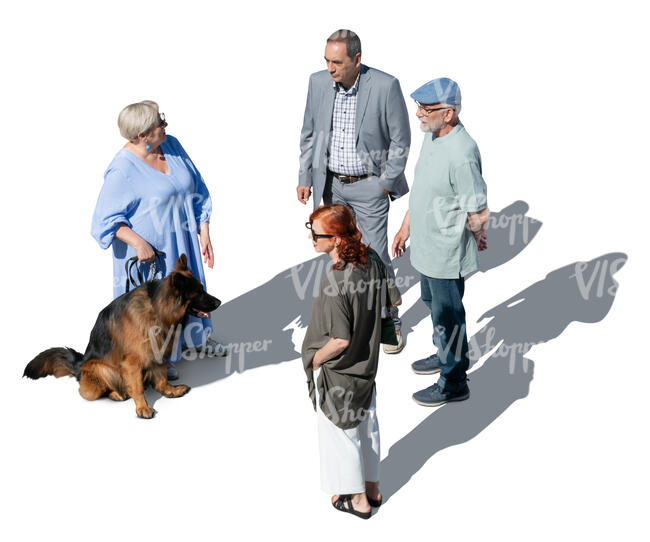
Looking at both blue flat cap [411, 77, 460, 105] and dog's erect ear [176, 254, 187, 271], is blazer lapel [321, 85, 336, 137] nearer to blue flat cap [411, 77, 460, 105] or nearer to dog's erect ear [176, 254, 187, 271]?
blue flat cap [411, 77, 460, 105]

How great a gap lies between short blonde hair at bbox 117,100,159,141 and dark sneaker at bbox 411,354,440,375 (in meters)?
2.79

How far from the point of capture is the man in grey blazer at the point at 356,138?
742 cm

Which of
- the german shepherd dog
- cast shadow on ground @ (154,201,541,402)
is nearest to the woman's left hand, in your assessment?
the german shepherd dog

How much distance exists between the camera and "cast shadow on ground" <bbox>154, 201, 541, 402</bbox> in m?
7.79

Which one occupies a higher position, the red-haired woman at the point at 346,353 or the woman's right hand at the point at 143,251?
the woman's right hand at the point at 143,251

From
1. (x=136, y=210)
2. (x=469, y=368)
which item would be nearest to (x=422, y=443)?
(x=469, y=368)

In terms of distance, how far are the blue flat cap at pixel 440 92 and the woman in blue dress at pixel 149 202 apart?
75.8 inches

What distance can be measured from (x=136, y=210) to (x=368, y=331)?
2.39 m

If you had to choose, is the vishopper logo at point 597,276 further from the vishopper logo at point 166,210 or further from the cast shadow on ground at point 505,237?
the vishopper logo at point 166,210

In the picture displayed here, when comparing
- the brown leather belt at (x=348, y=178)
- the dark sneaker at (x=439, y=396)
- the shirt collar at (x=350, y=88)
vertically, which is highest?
the shirt collar at (x=350, y=88)

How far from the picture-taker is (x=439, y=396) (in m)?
7.16

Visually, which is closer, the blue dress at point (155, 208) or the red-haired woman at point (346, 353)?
the red-haired woman at point (346, 353)

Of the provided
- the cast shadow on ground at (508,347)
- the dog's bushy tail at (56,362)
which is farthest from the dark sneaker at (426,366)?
the dog's bushy tail at (56,362)

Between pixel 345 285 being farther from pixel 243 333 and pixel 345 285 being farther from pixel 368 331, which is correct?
pixel 243 333
